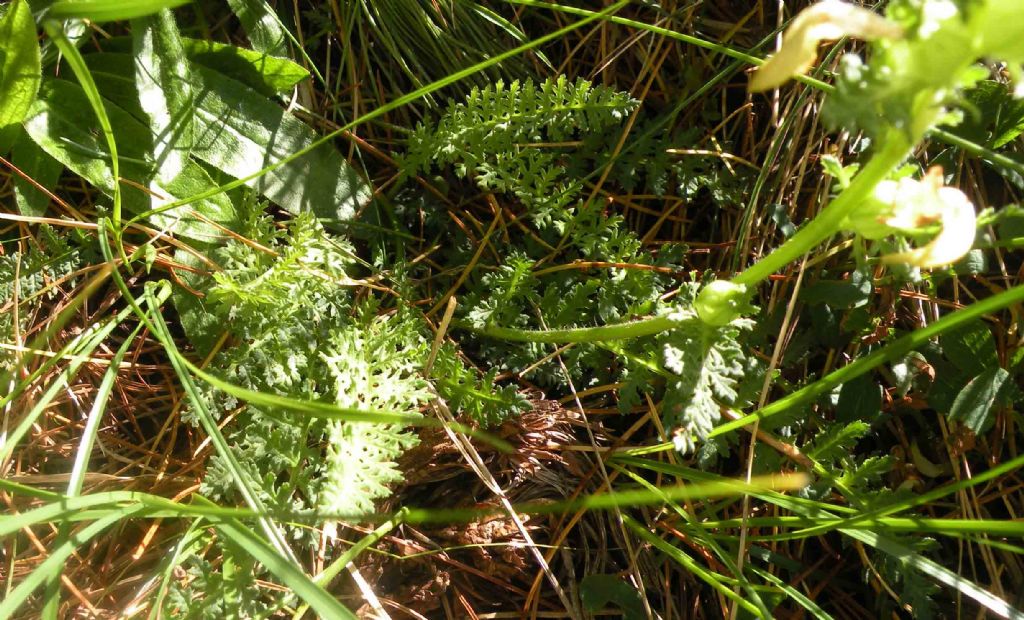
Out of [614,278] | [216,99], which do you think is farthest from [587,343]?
[216,99]

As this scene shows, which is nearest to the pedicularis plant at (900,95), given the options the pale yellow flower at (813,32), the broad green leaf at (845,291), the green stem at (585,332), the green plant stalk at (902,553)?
the pale yellow flower at (813,32)

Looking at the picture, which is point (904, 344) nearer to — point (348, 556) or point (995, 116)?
point (995, 116)

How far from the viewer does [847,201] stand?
50.4 inches

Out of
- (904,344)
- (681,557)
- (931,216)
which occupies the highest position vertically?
(931,216)

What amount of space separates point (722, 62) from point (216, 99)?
4.87 ft

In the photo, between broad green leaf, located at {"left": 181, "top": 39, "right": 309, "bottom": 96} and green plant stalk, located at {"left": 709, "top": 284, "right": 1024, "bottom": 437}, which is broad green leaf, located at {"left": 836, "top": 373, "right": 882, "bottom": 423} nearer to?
green plant stalk, located at {"left": 709, "top": 284, "right": 1024, "bottom": 437}

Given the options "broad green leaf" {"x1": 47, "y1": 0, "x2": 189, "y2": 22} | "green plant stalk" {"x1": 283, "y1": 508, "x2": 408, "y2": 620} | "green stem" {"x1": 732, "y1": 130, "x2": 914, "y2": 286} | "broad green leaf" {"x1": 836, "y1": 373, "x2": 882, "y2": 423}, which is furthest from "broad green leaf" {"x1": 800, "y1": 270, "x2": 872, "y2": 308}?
"broad green leaf" {"x1": 47, "y1": 0, "x2": 189, "y2": 22}

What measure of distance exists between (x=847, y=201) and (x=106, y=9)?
1351 millimetres

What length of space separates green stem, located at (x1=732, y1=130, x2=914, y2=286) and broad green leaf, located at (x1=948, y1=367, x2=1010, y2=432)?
0.87 m

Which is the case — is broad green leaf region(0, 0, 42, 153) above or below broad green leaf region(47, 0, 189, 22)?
below

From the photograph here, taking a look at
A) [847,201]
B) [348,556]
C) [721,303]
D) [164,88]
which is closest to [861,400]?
[721,303]

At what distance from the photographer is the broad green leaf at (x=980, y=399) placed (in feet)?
6.59

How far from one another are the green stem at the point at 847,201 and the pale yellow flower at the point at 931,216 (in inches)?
1.4

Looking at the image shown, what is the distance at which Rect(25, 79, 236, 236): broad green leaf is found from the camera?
83.1 inches
